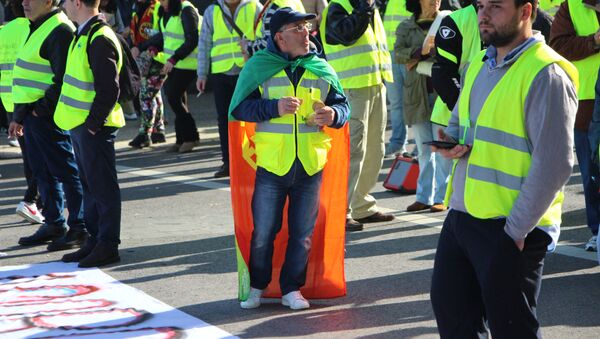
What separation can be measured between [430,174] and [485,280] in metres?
5.36

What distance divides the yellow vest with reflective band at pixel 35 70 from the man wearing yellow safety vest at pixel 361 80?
2050mm

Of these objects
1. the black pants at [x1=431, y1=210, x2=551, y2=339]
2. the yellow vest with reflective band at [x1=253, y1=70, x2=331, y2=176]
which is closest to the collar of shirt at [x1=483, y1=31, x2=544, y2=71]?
the black pants at [x1=431, y1=210, x2=551, y2=339]

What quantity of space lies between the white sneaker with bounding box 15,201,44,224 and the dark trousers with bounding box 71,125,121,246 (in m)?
1.75

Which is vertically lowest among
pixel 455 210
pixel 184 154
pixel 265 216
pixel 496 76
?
pixel 184 154

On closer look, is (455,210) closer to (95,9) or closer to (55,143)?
(95,9)

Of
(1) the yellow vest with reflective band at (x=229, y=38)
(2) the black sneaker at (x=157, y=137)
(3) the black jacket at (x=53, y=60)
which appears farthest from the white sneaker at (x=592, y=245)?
(2) the black sneaker at (x=157, y=137)

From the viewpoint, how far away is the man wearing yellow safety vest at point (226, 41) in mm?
11484

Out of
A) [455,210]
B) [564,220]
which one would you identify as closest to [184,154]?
[564,220]

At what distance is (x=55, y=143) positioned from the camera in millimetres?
8508

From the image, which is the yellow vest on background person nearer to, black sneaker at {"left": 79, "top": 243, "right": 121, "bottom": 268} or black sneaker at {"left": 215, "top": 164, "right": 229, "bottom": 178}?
black sneaker at {"left": 79, "top": 243, "right": 121, "bottom": 268}

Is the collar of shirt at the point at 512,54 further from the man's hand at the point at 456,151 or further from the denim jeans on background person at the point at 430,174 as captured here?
the denim jeans on background person at the point at 430,174

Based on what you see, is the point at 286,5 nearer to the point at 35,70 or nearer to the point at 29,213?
the point at 35,70

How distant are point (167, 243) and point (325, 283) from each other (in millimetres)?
2207

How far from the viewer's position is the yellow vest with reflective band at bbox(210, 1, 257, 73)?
11.4 metres
